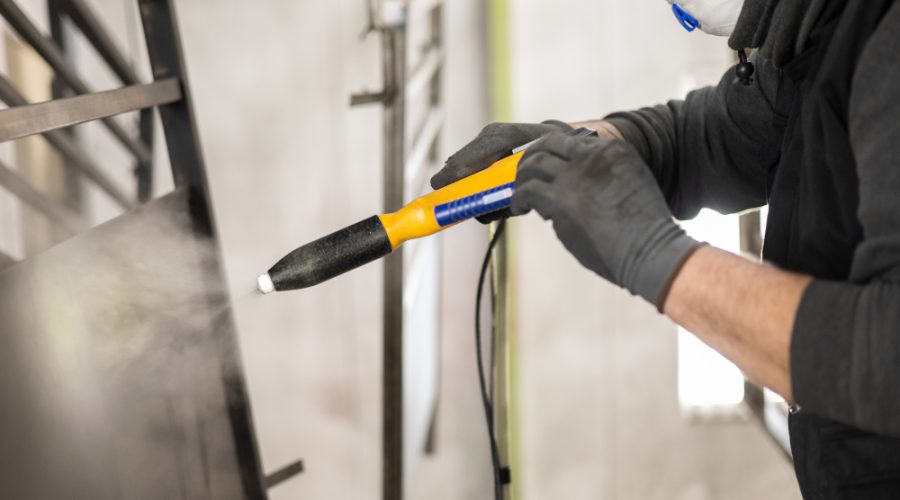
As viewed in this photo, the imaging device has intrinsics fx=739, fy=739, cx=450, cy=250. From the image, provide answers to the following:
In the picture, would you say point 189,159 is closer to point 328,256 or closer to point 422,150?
point 328,256

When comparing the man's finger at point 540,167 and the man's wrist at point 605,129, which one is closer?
the man's finger at point 540,167

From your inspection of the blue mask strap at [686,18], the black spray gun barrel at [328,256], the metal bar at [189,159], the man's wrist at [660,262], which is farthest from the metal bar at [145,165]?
the man's wrist at [660,262]

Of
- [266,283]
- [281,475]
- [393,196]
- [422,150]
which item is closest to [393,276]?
[393,196]

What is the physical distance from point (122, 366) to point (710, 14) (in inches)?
31.5

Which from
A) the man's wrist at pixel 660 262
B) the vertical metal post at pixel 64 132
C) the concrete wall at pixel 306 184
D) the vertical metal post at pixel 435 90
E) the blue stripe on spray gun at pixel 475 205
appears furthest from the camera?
the vertical metal post at pixel 435 90

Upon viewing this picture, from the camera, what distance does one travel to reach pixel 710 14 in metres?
0.88

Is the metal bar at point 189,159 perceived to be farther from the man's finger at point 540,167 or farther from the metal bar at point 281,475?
the man's finger at point 540,167

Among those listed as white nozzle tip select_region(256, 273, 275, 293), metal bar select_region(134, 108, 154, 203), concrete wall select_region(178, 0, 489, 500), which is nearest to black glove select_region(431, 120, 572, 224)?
white nozzle tip select_region(256, 273, 275, 293)

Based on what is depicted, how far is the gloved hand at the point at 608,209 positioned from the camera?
67 centimetres

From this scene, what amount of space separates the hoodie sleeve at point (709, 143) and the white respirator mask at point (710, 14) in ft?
0.40

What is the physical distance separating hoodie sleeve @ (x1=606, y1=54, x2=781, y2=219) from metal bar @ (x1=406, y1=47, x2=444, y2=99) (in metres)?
0.63

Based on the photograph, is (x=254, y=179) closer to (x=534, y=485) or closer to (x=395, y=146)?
(x=395, y=146)

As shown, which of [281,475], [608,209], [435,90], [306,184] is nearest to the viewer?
[608,209]

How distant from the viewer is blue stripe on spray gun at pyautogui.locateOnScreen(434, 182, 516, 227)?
81cm
